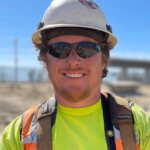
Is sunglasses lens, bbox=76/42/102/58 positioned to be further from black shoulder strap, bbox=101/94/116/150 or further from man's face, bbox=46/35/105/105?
black shoulder strap, bbox=101/94/116/150

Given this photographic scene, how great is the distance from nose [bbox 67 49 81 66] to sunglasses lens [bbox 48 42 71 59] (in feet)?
0.08

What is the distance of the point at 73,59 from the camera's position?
2766mm

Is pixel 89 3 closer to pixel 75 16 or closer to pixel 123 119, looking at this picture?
pixel 75 16

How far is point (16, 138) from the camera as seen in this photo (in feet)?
8.89

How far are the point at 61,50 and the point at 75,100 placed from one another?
0.33m

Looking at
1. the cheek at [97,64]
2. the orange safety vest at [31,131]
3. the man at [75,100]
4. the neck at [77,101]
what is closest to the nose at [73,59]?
the man at [75,100]

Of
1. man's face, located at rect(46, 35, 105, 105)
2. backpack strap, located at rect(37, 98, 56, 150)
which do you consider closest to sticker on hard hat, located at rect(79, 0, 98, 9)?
man's face, located at rect(46, 35, 105, 105)

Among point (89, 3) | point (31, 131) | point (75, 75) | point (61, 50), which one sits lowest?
point (31, 131)

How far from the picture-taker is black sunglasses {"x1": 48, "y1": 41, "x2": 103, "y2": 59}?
2782 mm

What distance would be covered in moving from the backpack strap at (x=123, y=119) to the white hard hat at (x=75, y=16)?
501 millimetres

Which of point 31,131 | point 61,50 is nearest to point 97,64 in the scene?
point 61,50

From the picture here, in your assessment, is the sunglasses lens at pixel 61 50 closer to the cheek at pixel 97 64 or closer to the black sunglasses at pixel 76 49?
the black sunglasses at pixel 76 49

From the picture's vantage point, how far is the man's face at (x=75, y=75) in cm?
274

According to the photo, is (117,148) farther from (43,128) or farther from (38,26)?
(38,26)
